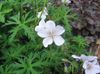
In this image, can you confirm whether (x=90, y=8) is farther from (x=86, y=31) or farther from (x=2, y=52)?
(x=2, y=52)

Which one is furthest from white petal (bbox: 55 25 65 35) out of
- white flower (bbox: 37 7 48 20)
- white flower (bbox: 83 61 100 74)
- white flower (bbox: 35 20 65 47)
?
white flower (bbox: 83 61 100 74)

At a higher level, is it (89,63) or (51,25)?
(51,25)

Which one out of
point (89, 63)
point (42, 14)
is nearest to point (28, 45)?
point (42, 14)

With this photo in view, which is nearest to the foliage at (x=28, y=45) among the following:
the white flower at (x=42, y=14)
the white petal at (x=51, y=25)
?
the white flower at (x=42, y=14)

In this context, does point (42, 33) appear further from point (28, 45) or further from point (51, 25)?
point (28, 45)

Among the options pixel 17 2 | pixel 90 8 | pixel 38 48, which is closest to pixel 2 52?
pixel 38 48

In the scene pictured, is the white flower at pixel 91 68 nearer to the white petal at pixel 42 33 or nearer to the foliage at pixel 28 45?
the foliage at pixel 28 45

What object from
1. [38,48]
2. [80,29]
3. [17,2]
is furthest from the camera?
[80,29]
